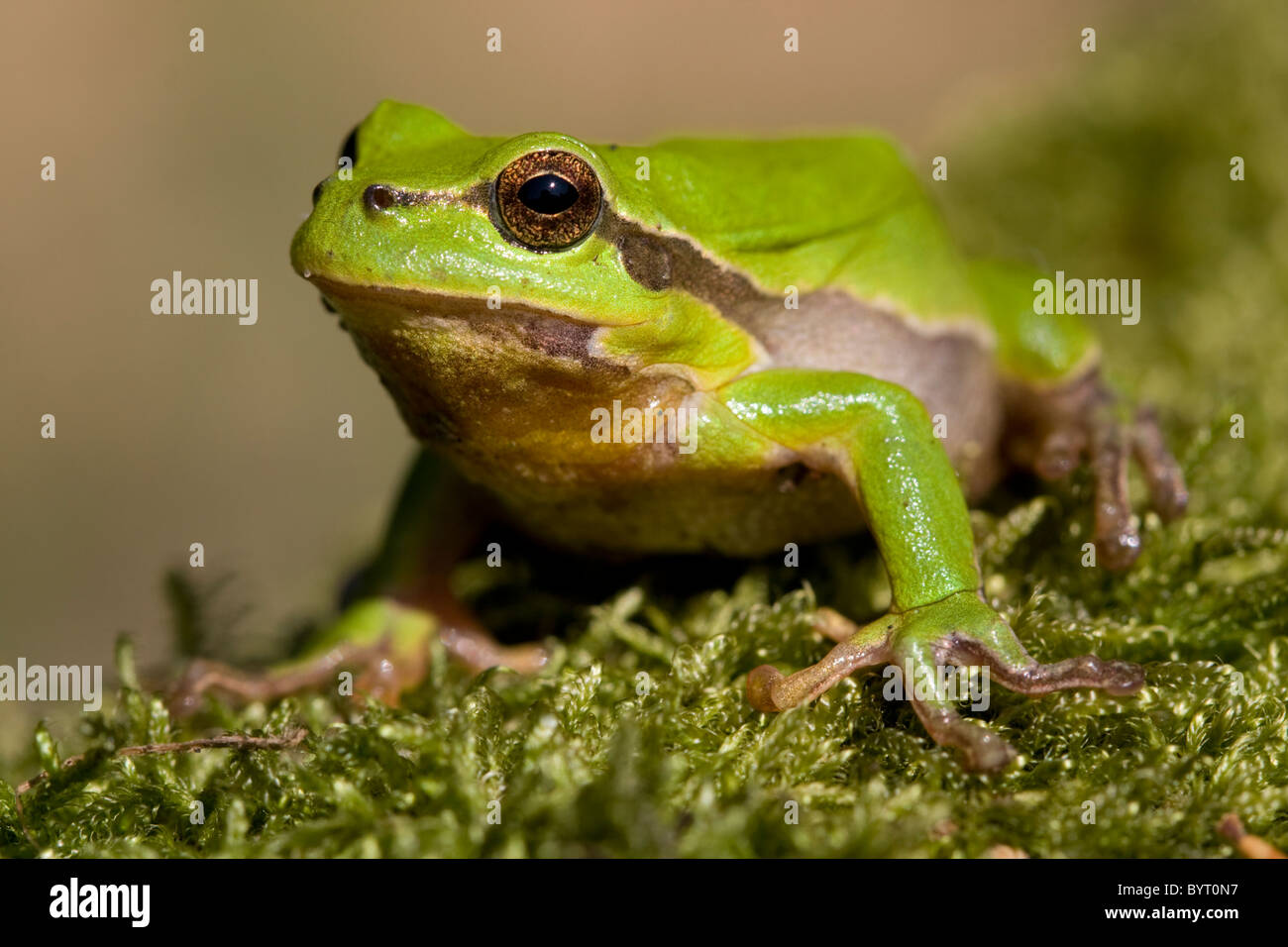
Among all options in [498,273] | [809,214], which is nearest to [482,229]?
[498,273]

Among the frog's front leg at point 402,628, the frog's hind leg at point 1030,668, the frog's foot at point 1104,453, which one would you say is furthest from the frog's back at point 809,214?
the frog's front leg at point 402,628

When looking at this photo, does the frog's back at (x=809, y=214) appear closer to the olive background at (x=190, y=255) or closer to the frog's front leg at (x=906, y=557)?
the frog's front leg at (x=906, y=557)

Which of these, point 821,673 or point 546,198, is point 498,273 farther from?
point 821,673

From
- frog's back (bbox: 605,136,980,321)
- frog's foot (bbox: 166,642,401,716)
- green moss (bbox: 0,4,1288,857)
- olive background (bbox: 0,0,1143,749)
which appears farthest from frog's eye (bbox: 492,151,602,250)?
olive background (bbox: 0,0,1143,749)

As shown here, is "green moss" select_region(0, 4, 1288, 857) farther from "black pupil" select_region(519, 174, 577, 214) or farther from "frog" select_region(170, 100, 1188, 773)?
"black pupil" select_region(519, 174, 577, 214)

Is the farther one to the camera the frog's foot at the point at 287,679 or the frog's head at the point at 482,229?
the frog's foot at the point at 287,679

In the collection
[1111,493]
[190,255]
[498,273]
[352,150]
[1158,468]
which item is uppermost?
[190,255]
